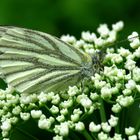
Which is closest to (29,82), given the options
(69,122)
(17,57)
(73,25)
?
(17,57)

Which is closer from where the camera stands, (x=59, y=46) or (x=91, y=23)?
→ (x=59, y=46)

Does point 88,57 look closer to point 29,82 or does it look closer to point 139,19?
point 29,82

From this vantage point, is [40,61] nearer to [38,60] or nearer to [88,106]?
[38,60]

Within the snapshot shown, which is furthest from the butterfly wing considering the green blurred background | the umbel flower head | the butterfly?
the green blurred background

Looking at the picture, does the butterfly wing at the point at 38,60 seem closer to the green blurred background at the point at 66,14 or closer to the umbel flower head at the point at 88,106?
the umbel flower head at the point at 88,106

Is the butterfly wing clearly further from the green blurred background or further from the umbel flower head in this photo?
the green blurred background

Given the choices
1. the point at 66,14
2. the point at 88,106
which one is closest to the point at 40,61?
the point at 88,106

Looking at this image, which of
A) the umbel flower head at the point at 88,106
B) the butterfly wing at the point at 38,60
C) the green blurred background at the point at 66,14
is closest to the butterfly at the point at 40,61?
the butterfly wing at the point at 38,60
